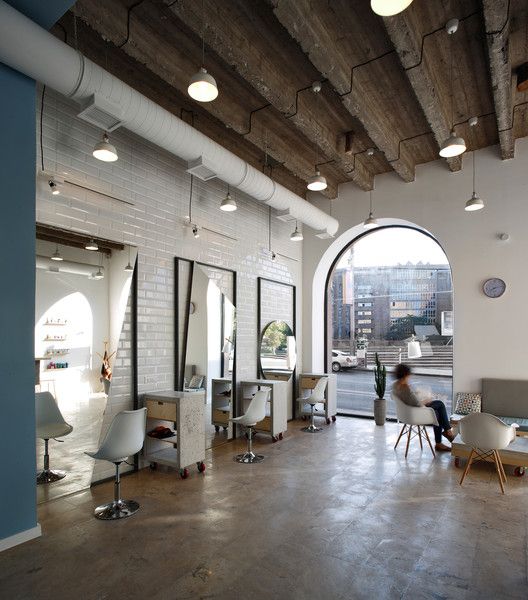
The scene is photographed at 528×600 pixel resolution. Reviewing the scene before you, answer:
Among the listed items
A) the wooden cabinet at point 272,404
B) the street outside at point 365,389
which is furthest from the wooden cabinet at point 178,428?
the street outside at point 365,389

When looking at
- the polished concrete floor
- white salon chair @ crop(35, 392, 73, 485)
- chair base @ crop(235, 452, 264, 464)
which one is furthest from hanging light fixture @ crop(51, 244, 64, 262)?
chair base @ crop(235, 452, 264, 464)

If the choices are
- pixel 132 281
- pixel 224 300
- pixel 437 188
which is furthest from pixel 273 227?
pixel 132 281

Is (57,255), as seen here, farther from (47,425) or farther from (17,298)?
(47,425)

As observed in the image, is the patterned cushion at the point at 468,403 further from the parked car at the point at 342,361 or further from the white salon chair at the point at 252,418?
the white salon chair at the point at 252,418

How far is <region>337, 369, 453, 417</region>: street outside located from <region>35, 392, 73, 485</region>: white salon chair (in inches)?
199

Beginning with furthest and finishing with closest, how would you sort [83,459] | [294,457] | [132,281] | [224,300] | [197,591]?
[224,300]
[294,457]
[132,281]
[83,459]
[197,591]

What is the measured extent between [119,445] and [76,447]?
72cm

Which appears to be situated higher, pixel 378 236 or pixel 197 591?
pixel 378 236

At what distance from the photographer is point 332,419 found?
7.19m

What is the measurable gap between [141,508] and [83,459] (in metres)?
0.81

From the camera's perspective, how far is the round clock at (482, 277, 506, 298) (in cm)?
598

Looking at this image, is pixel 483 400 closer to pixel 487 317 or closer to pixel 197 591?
pixel 487 317

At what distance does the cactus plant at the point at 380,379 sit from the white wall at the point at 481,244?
1192 mm

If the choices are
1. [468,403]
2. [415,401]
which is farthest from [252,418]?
[468,403]
